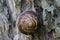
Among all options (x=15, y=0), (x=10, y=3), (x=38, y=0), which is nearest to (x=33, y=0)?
(x=38, y=0)

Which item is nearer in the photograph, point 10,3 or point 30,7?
point 30,7

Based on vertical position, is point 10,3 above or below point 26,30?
above

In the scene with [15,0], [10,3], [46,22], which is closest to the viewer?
[46,22]

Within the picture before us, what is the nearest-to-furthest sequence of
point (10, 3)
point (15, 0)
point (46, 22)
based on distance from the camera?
1. point (46, 22)
2. point (15, 0)
3. point (10, 3)

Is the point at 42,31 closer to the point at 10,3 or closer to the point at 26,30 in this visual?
the point at 26,30

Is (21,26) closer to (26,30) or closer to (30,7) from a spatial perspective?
(26,30)

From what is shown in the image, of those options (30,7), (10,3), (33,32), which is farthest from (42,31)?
(10,3)
